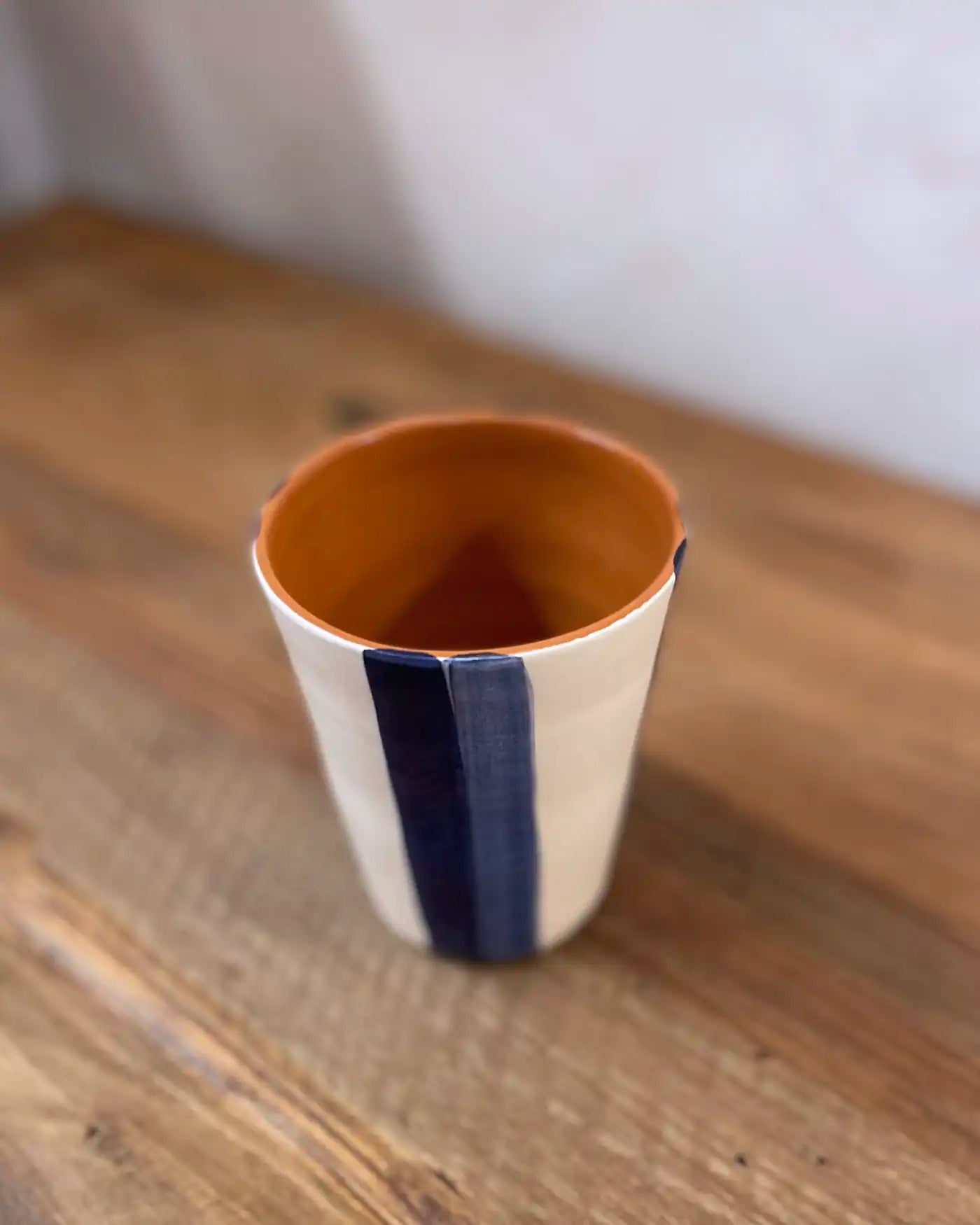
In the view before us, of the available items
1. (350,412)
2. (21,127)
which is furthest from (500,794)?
(21,127)

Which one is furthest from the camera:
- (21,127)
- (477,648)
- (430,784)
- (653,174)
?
(21,127)

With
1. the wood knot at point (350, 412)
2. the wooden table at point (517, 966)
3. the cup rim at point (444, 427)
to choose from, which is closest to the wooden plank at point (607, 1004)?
the wooden table at point (517, 966)

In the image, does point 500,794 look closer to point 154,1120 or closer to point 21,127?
point 154,1120

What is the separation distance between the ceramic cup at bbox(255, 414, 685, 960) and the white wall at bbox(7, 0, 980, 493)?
0.29 metres

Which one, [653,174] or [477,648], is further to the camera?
[653,174]

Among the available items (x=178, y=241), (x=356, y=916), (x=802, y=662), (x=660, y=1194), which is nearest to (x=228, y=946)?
(x=356, y=916)

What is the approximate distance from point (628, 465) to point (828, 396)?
32cm

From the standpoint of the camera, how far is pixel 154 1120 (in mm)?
309

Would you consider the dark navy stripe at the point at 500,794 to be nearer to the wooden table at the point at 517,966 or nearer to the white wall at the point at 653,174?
the wooden table at the point at 517,966

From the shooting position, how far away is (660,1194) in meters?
0.29

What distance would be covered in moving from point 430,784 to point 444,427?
12 centimetres

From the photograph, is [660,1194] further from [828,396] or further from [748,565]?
[828,396]

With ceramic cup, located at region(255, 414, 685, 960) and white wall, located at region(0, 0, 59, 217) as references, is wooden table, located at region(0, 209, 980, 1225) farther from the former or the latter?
white wall, located at region(0, 0, 59, 217)

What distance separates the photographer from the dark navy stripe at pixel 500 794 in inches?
10.1
